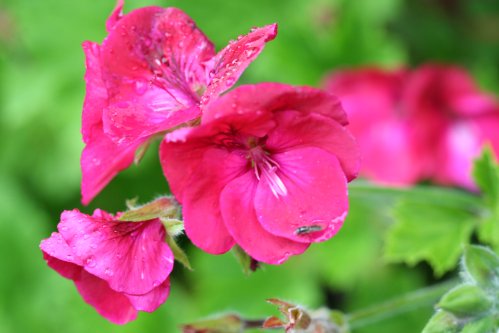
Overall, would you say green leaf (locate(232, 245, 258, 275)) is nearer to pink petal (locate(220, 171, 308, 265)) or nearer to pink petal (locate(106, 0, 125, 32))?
pink petal (locate(220, 171, 308, 265))

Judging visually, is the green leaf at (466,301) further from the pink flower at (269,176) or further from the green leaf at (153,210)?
the green leaf at (153,210)

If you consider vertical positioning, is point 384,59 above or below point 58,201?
above

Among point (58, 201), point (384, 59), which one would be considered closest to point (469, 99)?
point (384, 59)

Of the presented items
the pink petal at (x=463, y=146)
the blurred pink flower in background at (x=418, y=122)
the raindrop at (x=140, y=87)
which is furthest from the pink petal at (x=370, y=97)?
the raindrop at (x=140, y=87)

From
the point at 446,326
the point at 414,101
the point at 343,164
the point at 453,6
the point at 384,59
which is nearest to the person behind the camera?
the point at 343,164

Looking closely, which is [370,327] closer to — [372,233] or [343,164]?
[372,233]

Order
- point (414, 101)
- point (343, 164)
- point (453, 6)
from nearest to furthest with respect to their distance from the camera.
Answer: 1. point (343, 164)
2. point (414, 101)
3. point (453, 6)
